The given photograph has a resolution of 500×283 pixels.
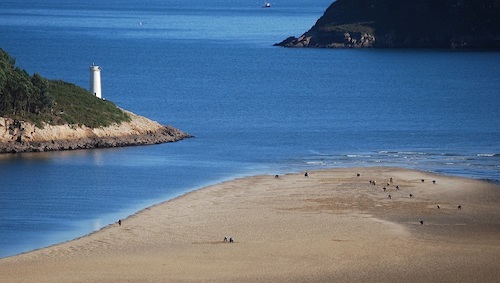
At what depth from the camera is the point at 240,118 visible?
80500mm

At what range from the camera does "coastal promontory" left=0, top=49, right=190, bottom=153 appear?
59.4 metres

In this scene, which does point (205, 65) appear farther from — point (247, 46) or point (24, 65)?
point (247, 46)

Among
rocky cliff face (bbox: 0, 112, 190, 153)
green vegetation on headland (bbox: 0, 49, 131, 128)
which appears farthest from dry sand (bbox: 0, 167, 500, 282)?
green vegetation on headland (bbox: 0, 49, 131, 128)

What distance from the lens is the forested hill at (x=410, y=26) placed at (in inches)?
6245

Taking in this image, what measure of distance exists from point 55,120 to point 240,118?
70.4 ft

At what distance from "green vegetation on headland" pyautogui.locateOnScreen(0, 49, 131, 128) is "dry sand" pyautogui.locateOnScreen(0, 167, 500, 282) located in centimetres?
1091

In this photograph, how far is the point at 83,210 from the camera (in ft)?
156

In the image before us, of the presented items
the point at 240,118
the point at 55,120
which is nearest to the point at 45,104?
the point at 55,120

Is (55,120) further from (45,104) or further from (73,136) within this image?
(73,136)

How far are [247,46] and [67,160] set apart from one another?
328 feet

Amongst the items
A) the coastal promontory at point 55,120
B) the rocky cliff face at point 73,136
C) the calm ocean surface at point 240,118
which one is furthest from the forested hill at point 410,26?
the coastal promontory at point 55,120

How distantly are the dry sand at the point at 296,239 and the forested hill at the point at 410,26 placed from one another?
10534cm

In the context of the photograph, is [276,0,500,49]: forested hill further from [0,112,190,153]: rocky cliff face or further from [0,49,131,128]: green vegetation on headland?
[0,49,131,128]: green vegetation on headland

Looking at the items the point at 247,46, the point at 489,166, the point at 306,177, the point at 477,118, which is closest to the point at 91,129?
the point at 306,177
